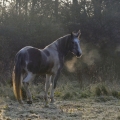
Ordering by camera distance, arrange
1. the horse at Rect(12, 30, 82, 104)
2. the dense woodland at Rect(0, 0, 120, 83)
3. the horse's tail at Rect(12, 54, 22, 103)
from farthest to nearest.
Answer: the dense woodland at Rect(0, 0, 120, 83) → the horse at Rect(12, 30, 82, 104) → the horse's tail at Rect(12, 54, 22, 103)

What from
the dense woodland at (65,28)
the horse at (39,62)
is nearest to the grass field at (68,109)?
the horse at (39,62)

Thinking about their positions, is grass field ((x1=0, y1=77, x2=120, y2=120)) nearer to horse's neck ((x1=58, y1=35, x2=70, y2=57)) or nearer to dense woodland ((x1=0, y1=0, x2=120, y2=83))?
horse's neck ((x1=58, y1=35, x2=70, y2=57))

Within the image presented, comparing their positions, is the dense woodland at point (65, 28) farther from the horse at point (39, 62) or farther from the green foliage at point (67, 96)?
the horse at point (39, 62)

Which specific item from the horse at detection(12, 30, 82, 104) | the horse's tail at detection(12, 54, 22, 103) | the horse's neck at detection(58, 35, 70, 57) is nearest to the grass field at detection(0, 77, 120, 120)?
the horse's tail at detection(12, 54, 22, 103)

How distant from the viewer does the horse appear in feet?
26.9

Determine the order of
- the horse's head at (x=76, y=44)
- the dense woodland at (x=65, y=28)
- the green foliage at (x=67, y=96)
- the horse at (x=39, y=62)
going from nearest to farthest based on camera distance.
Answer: the horse at (x=39, y=62)
the horse's head at (x=76, y=44)
the green foliage at (x=67, y=96)
the dense woodland at (x=65, y=28)

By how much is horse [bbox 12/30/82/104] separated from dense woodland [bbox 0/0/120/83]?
26.7ft

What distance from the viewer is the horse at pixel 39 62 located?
26.9 ft

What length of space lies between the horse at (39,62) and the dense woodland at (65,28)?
8142 millimetres

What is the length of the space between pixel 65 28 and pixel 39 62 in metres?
13.4

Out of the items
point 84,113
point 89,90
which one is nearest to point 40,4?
point 89,90

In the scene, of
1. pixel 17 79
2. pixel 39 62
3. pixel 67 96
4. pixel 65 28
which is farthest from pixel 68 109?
pixel 65 28

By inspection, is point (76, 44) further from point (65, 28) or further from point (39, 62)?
point (65, 28)

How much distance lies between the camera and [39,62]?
28.5 feet
